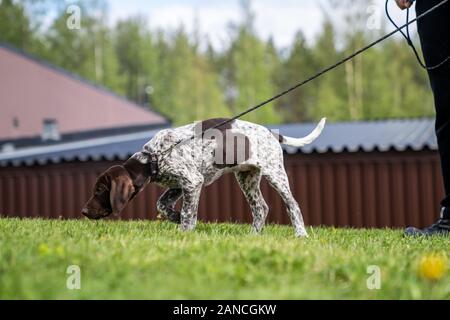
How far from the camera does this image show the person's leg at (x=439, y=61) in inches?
217

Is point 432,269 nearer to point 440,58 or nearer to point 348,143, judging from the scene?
point 440,58

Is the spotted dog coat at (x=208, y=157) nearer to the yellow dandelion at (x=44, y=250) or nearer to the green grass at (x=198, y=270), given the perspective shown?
the green grass at (x=198, y=270)

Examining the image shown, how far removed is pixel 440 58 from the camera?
5551 mm

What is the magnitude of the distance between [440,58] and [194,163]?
2.24m

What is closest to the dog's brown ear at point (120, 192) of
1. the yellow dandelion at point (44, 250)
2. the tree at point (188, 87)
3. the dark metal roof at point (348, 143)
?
the yellow dandelion at point (44, 250)

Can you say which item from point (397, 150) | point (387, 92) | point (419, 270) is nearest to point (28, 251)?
point (419, 270)

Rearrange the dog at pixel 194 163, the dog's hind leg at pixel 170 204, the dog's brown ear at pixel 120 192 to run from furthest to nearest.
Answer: the dog's hind leg at pixel 170 204 < the dog at pixel 194 163 < the dog's brown ear at pixel 120 192

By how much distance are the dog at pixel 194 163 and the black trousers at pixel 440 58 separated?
1380 mm

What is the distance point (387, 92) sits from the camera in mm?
35438

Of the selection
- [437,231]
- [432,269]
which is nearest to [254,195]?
[437,231]

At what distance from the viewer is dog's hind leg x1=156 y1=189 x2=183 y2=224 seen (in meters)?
5.66

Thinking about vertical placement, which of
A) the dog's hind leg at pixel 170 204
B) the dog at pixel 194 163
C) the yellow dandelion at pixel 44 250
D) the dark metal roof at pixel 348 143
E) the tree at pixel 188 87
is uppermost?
the tree at pixel 188 87
